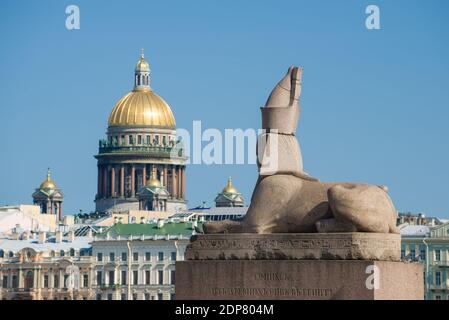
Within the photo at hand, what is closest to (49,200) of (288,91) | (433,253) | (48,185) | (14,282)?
(48,185)

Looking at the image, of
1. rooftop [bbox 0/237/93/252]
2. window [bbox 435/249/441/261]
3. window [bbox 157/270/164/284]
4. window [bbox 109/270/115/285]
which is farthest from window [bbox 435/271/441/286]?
rooftop [bbox 0/237/93/252]

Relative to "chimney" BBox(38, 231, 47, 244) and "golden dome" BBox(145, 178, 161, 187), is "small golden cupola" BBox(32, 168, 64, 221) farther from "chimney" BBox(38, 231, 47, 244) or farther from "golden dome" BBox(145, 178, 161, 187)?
"chimney" BBox(38, 231, 47, 244)

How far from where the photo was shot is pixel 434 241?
334 feet

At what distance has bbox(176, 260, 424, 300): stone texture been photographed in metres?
33.4

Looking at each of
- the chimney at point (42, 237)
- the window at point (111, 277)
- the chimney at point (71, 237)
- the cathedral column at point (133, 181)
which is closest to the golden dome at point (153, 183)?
the cathedral column at point (133, 181)

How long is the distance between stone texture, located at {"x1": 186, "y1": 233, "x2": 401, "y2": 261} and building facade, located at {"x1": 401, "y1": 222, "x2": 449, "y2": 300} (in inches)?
2582

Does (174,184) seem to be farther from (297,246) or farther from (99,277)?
(297,246)

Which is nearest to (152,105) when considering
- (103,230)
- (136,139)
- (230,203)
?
(136,139)

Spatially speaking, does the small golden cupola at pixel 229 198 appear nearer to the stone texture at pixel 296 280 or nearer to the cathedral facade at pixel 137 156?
the cathedral facade at pixel 137 156

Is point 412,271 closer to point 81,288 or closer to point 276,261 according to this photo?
point 276,261

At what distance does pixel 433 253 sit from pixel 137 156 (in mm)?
65315

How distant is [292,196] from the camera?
35031 mm
